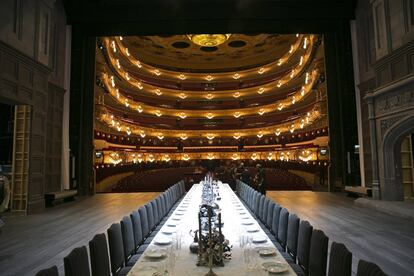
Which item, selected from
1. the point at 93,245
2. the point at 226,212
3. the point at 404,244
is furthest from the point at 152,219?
the point at 404,244

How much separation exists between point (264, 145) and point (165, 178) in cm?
1269

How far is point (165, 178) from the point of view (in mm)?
16625

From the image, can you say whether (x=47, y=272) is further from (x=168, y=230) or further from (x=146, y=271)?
(x=168, y=230)

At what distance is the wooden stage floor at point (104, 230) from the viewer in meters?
4.60

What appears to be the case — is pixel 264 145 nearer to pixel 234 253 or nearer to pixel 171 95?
pixel 171 95

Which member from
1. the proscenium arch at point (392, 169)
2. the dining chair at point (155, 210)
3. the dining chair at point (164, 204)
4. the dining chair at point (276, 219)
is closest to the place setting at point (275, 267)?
the dining chair at point (276, 219)

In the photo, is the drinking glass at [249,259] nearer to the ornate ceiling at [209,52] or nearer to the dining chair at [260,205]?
the dining chair at [260,205]

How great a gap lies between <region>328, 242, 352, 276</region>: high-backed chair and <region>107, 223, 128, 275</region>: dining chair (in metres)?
2.11

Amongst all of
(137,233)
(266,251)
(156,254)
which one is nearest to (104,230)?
(137,233)

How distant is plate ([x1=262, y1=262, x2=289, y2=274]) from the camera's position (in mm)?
2468

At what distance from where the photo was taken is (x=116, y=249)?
11.0ft

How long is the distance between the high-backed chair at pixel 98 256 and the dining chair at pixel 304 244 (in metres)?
2.13

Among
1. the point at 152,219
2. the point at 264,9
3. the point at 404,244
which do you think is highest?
the point at 264,9

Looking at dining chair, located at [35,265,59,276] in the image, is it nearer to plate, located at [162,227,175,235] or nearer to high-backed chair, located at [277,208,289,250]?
plate, located at [162,227,175,235]
